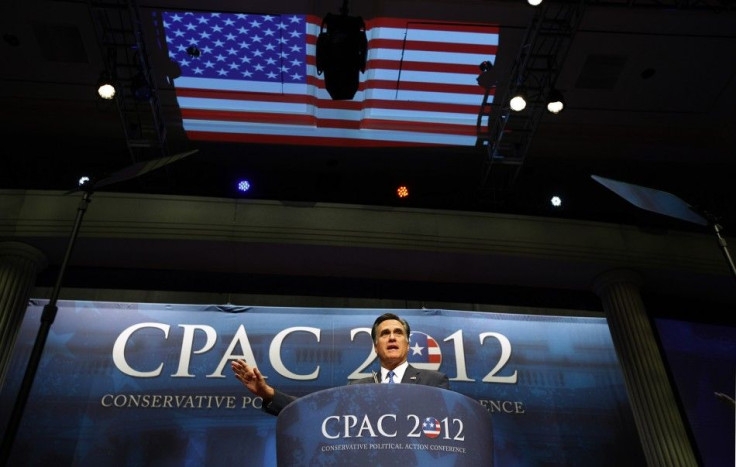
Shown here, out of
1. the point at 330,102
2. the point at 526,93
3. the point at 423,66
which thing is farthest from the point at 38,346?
the point at 526,93

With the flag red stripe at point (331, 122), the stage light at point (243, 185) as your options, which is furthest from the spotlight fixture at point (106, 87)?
the stage light at point (243, 185)

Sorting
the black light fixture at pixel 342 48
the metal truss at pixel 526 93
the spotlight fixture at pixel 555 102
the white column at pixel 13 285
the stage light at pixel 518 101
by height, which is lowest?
the white column at pixel 13 285

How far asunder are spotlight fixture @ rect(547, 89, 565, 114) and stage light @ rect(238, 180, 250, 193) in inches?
135

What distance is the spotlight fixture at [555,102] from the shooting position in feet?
22.4

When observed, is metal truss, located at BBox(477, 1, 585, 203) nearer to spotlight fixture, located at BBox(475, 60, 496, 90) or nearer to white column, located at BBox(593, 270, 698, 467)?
spotlight fixture, located at BBox(475, 60, 496, 90)

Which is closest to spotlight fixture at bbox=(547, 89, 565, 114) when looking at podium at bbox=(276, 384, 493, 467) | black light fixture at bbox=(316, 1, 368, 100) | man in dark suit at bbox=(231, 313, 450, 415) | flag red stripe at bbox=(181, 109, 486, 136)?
flag red stripe at bbox=(181, 109, 486, 136)

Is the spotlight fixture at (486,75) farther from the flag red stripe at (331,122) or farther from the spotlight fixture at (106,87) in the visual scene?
the spotlight fixture at (106,87)

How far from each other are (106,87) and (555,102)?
175 inches

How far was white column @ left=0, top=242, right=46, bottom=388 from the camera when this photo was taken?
6.61m

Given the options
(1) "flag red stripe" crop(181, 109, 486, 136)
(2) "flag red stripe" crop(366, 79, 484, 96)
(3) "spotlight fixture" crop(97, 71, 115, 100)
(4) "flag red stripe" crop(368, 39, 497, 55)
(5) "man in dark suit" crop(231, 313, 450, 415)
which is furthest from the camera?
(1) "flag red stripe" crop(181, 109, 486, 136)

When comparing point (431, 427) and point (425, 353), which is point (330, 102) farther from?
point (431, 427)

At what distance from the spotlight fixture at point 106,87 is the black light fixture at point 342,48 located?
2.23 m

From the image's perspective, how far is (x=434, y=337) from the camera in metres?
7.34

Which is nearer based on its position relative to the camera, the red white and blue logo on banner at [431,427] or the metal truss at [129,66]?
the red white and blue logo on banner at [431,427]
